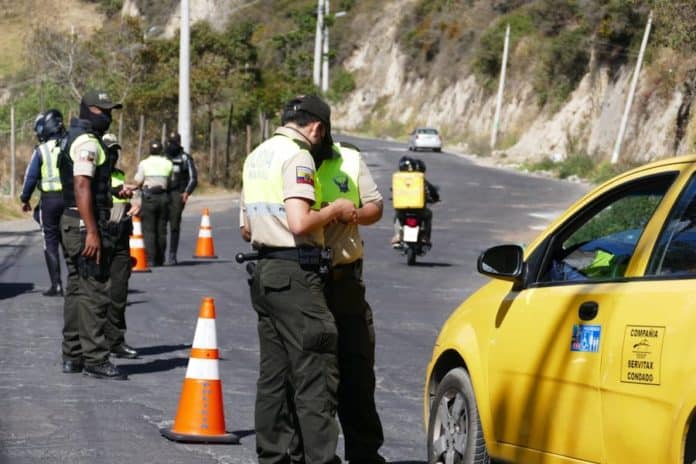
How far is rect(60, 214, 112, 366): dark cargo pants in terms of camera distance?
34.1ft

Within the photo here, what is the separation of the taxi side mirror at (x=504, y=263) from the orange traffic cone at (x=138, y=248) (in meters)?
12.2

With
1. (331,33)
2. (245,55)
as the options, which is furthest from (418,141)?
(331,33)

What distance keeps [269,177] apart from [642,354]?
2.35 m

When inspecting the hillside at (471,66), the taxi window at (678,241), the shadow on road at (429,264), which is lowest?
the shadow on road at (429,264)

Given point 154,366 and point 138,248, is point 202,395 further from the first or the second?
point 138,248

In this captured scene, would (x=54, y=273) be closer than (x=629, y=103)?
Yes

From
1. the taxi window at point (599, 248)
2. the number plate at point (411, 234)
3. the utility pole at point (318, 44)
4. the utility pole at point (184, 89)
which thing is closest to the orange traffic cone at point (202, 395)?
the taxi window at point (599, 248)

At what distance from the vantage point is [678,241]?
5262 mm

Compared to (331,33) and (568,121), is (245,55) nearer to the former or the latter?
(568,121)

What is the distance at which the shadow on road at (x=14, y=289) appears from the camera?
15.7 metres

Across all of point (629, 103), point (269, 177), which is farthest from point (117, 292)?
point (629, 103)

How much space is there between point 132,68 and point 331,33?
63153 millimetres

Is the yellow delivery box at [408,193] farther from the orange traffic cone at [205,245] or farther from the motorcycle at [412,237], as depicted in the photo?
the orange traffic cone at [205,245]

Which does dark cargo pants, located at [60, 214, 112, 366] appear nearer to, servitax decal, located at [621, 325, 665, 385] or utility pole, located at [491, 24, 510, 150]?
servitax decal, located at [621, 325, 665, 385]
